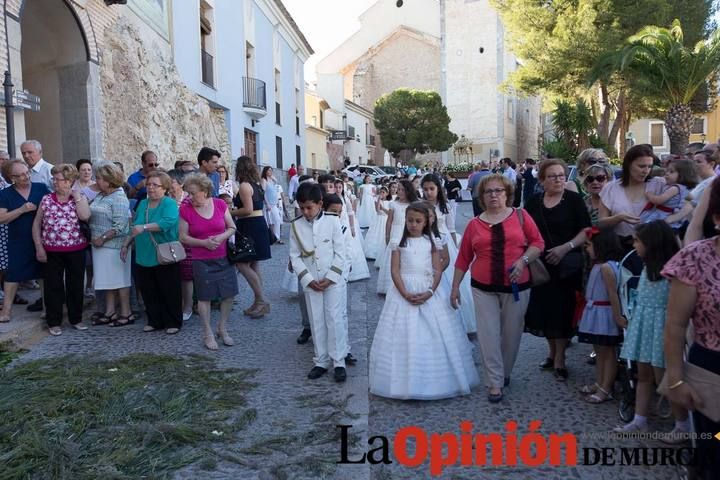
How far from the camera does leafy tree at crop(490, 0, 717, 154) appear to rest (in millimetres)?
25172

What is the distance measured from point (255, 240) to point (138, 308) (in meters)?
1.75

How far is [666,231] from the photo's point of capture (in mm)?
3479

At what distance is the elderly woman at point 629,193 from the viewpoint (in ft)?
14.9

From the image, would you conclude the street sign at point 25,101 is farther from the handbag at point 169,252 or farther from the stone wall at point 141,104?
the handbag at point 169,252

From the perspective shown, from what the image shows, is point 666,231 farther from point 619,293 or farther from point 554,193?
point 554,193

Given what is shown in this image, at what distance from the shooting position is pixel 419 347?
4492 millimetres

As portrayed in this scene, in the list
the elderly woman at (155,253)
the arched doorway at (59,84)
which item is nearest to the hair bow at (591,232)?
the elderly woman at (155,253)

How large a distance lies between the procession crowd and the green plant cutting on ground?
0.82 meters

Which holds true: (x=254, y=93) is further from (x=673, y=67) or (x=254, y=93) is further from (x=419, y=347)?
(x=419, y=347)

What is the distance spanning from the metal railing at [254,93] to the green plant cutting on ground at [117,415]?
18.8m

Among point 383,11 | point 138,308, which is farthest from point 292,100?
point 383,11

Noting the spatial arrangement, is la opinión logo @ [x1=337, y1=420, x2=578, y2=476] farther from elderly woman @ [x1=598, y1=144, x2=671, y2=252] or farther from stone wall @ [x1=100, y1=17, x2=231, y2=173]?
stone wall @ [x1=100, y1=17, x2=231, y2=173]

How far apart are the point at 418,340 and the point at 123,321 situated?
12.3ft

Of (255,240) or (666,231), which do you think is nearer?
(666,231)
